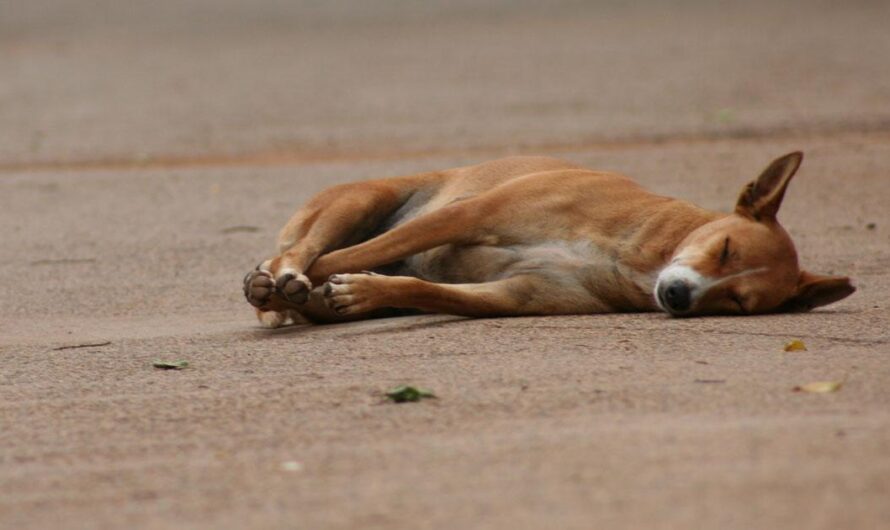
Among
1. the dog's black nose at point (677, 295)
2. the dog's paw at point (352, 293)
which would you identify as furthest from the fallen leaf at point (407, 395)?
the dog's black nose at point (677, 295)

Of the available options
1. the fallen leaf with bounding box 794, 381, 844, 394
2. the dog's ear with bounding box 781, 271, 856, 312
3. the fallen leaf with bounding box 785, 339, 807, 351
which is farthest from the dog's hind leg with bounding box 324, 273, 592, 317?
the fallen leaf with bounding box 794, 381, 844, 394

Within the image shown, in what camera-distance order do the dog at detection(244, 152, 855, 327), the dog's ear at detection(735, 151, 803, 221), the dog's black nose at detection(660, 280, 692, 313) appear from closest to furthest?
the dog's black nose at detection(660, 280, 692, 313)
the dog at detection(244, 152, 855, 327)
the dog's ear at detection(735, 151, 803, 221)

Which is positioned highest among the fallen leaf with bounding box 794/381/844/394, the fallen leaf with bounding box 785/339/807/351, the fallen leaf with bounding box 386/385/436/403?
the fallen leaf with bounding box 794/381/844/394

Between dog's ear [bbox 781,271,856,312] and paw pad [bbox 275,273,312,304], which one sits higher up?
paw pad [bbox 275,273,312,304]

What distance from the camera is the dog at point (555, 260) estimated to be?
20.7 ft

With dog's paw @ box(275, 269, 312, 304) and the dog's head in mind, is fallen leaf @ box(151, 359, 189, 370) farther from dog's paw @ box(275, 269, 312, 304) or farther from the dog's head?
the dog's head

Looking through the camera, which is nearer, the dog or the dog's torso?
the dog

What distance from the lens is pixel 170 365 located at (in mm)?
5766

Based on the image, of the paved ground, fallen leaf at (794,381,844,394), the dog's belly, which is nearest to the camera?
the paved ground

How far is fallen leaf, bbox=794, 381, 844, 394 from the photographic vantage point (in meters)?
4.80

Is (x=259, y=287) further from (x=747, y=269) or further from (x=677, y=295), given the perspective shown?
(x=747, y=269)

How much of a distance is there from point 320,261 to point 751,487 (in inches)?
126

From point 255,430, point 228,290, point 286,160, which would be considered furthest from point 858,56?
point 255,430

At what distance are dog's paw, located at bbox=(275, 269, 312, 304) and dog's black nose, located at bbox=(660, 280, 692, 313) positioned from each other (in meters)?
1.37
